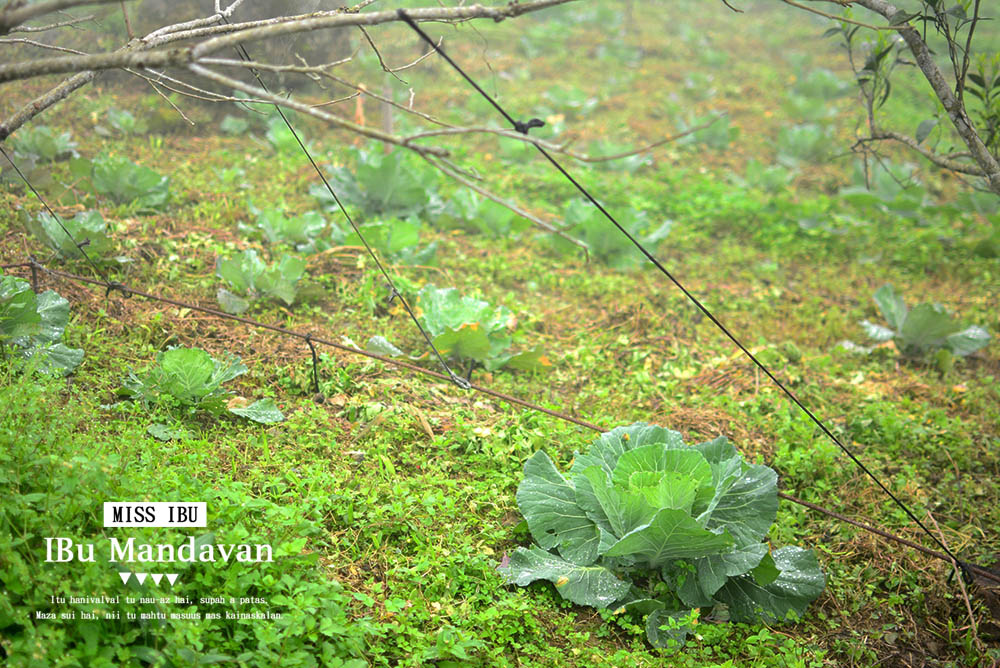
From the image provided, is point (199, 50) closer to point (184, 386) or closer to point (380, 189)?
point (184, 386)

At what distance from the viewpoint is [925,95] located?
912cm

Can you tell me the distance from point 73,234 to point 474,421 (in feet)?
7.25

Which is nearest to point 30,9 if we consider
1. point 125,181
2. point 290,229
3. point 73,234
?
point 73,234

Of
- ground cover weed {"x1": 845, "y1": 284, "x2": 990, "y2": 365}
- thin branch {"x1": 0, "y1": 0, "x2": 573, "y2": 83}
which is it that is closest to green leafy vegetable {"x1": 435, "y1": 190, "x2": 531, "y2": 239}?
ground cover weed {"x1": 845, "y1": 284, "x2": 990, "y2": 365}

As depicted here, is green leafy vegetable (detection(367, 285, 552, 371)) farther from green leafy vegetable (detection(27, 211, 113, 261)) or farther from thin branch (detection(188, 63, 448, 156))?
thin branch (detection(188, 63, 448, 156))

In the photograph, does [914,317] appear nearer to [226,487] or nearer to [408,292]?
[408,292]

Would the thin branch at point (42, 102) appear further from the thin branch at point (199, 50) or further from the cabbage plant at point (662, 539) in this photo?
the cabbage plant at point (662, 539)

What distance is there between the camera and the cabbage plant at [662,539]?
210 centimetres

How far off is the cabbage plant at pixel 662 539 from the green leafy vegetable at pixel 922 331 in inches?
92.4

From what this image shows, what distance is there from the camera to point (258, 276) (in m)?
3.46

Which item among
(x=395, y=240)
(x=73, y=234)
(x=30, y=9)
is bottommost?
(x=395, y=240)

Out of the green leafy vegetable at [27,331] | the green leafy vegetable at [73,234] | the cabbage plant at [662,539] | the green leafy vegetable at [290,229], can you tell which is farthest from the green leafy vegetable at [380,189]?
the cabbage plant at [662,539]

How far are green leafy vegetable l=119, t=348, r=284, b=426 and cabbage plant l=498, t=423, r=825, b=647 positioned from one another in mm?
1155

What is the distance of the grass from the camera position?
5.84 feet
